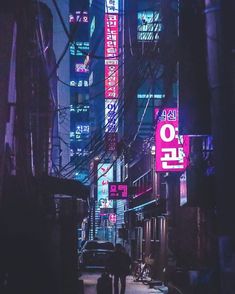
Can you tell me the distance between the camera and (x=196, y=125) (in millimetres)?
8805

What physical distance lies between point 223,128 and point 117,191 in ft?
103

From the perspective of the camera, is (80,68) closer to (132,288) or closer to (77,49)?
(132,288)

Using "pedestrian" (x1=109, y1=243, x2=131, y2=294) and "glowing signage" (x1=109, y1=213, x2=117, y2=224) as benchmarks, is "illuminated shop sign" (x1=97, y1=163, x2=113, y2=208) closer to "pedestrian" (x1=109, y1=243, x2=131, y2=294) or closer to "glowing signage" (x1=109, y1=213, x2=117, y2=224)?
"glowing signage" (x1=109, y1=213, x2=117, y2=224)

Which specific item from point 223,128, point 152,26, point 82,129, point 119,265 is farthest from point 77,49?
point 82,129

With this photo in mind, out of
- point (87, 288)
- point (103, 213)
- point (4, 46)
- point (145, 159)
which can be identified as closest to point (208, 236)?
point (87, 288)

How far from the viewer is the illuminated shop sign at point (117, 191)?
3756 cm

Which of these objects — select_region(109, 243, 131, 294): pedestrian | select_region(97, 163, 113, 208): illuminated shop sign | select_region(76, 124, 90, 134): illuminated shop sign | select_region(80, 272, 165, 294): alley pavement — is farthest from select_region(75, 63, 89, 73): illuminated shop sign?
select_region(109, 243, 131, 294): pedestrian

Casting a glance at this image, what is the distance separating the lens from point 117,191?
3784 centimetres

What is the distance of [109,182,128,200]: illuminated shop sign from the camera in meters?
37.6

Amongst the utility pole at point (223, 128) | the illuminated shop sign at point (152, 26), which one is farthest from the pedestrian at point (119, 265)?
the utility pole at point (223, 128)

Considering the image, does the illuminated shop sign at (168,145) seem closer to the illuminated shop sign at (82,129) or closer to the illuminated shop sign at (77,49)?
the illuminated shop sign at (77,49)

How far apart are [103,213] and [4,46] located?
163ft

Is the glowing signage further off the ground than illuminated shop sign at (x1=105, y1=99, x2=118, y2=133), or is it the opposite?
illuminated shop sign at (x1=105, y1=99, x2=118, y2=133)

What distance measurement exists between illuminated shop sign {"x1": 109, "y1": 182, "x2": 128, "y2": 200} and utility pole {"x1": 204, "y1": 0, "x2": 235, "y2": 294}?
3072 cm
